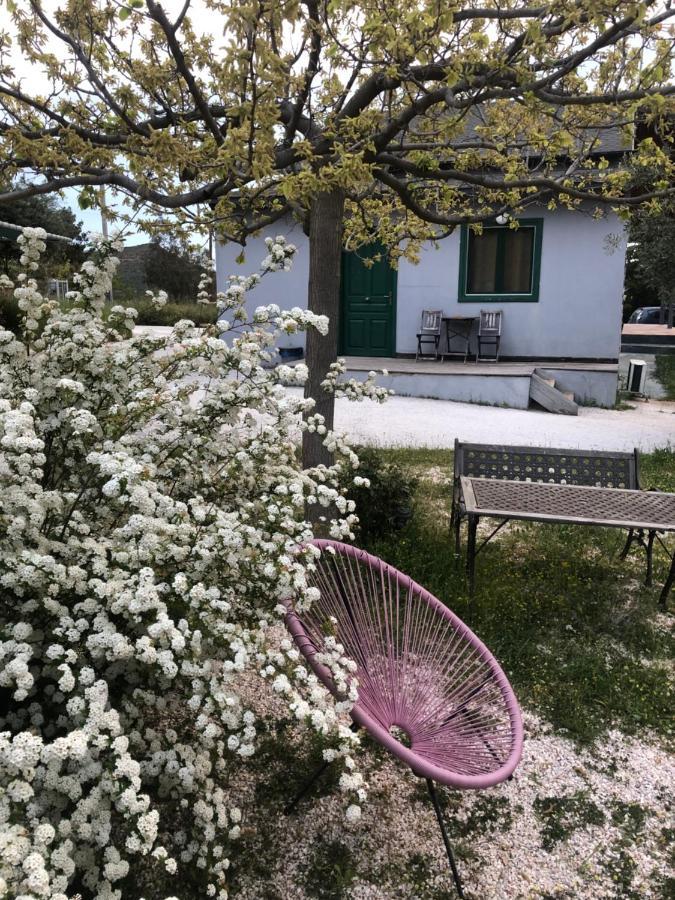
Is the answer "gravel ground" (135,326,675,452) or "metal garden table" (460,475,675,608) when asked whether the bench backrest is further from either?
"gravel ground" (135,326,675,452)

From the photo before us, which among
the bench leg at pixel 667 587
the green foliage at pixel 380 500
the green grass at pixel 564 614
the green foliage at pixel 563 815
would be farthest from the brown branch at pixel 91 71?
the bench leg at pixel 667 587

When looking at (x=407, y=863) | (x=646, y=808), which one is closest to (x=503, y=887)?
(x=407, y=863)

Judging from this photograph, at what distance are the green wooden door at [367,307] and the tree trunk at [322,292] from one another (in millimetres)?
8917

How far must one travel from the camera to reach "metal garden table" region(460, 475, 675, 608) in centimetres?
386

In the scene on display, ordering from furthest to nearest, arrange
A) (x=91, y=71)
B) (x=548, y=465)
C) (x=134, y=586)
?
(x=548, y=465), (x=91, y=71), (x=134, y=586)

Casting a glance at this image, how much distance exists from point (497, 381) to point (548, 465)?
6170 mm

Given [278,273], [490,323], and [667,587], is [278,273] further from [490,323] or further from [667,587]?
[667,587]

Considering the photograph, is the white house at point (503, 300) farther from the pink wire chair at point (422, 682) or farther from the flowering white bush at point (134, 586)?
the flowering white bush at point (134, 586)

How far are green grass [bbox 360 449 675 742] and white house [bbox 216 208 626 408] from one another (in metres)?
6.13

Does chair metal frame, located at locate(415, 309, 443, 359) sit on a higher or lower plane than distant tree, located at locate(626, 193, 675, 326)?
lower

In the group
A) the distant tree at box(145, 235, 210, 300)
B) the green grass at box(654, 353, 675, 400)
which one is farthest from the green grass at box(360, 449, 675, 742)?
the distant tree at box(145, 235, 210, 300)

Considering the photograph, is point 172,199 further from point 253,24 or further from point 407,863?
point 407,863

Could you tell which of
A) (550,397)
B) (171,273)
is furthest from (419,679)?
(171,273)

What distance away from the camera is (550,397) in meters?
10.6
